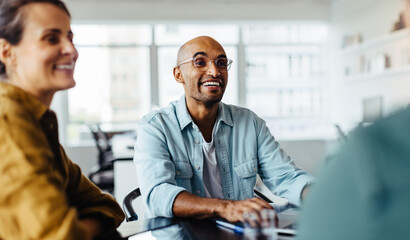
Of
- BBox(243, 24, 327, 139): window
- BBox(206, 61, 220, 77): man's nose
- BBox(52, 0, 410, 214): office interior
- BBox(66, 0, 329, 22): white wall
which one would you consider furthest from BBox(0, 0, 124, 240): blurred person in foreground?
BBox(243, 24, 327, 139): window

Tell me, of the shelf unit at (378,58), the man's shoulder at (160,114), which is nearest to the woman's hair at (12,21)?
the man's shoulder at (160,114)

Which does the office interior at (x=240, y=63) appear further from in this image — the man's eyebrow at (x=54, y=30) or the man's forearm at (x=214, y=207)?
the man's eyebrow at (x=54, y=30)

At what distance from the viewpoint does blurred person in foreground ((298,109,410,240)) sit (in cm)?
43

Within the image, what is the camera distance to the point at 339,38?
8.10 m

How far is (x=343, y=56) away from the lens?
25.9 feet

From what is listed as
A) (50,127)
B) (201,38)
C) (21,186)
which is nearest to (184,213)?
(50,127)

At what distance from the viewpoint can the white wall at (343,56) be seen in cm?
633

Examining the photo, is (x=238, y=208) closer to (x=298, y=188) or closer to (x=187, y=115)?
(x=298, y=188)

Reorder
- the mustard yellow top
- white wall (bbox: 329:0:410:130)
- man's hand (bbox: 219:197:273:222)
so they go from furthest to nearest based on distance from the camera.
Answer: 1. white wall (bbox: 329:0:410:130)
2. man's hand (bbox: 219:197:273:222)
3. the mustard yellow top

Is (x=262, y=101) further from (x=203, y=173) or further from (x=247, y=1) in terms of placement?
(x=203, y=173)

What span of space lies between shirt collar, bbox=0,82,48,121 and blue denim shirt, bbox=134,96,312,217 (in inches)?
26.5

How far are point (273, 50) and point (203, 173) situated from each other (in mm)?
7251

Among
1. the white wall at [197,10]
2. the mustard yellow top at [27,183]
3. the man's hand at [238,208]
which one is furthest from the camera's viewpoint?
the white wall at [197,10]

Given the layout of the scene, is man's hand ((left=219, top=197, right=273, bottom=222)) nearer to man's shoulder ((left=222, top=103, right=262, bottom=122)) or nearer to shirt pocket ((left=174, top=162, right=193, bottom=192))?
shirt pocket ((left=174, top=162, right=193, bottom=192))
